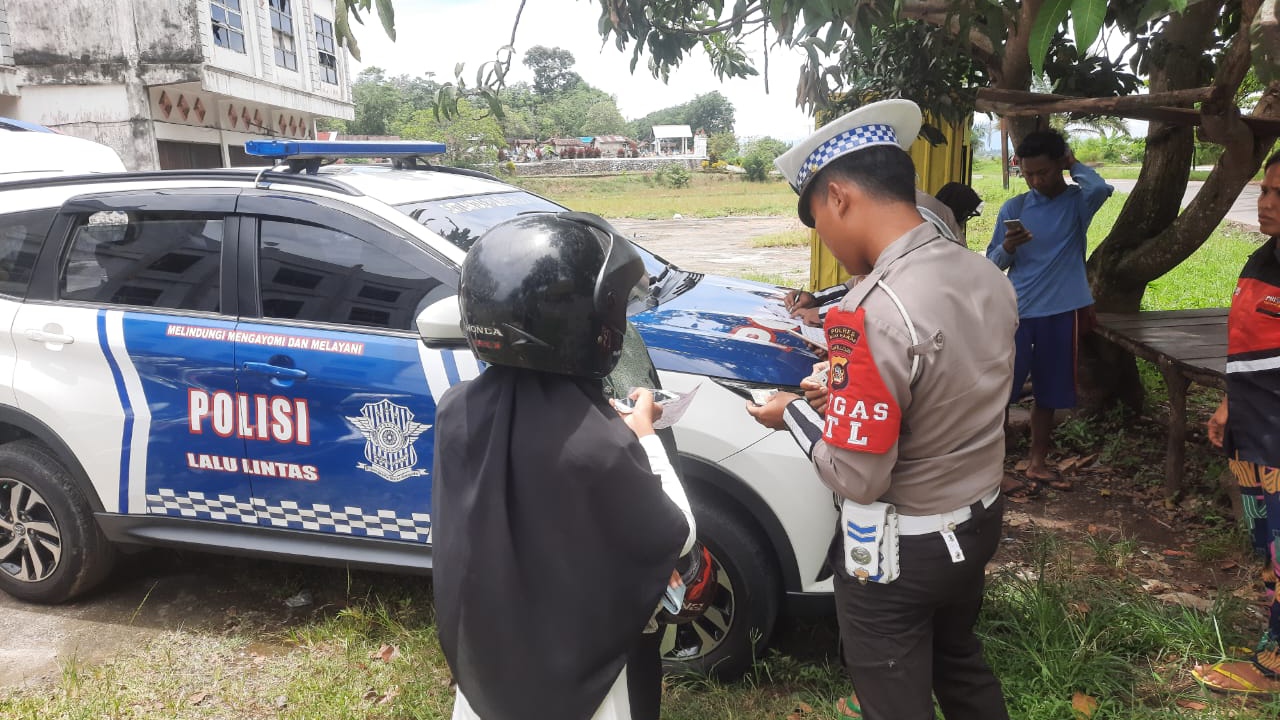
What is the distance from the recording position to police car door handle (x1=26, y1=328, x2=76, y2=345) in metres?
3.47

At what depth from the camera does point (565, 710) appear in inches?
57.2

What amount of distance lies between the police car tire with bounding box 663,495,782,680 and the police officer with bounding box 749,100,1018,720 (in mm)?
847

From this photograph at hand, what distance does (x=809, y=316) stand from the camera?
3330 millimetres

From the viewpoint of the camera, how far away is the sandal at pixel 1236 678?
2664mm

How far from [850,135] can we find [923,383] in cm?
54

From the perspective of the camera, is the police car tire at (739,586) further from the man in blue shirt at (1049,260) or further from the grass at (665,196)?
the grass at (665,196)

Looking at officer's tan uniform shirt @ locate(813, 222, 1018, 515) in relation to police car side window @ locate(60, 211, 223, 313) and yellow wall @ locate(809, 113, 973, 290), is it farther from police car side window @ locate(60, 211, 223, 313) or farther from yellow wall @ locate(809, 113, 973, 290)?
yellow wall @ locate(809, 113, 973, 290)

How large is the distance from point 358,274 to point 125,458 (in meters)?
1.16

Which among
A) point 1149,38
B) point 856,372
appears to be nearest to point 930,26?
point 1149,38

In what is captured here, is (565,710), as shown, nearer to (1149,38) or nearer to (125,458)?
(125,458)

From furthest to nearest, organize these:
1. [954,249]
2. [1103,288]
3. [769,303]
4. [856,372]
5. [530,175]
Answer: [530,175], [1103,288], [769,303], [954,249], [856,372]

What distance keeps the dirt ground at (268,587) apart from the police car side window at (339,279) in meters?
1.33

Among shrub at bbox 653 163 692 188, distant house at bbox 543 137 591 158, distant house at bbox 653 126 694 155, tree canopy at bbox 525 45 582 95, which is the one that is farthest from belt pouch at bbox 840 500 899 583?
tree canopy at bbox 525 45 582 95

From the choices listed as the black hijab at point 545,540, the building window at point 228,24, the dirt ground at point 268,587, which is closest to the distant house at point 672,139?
the building window at point 228,24
